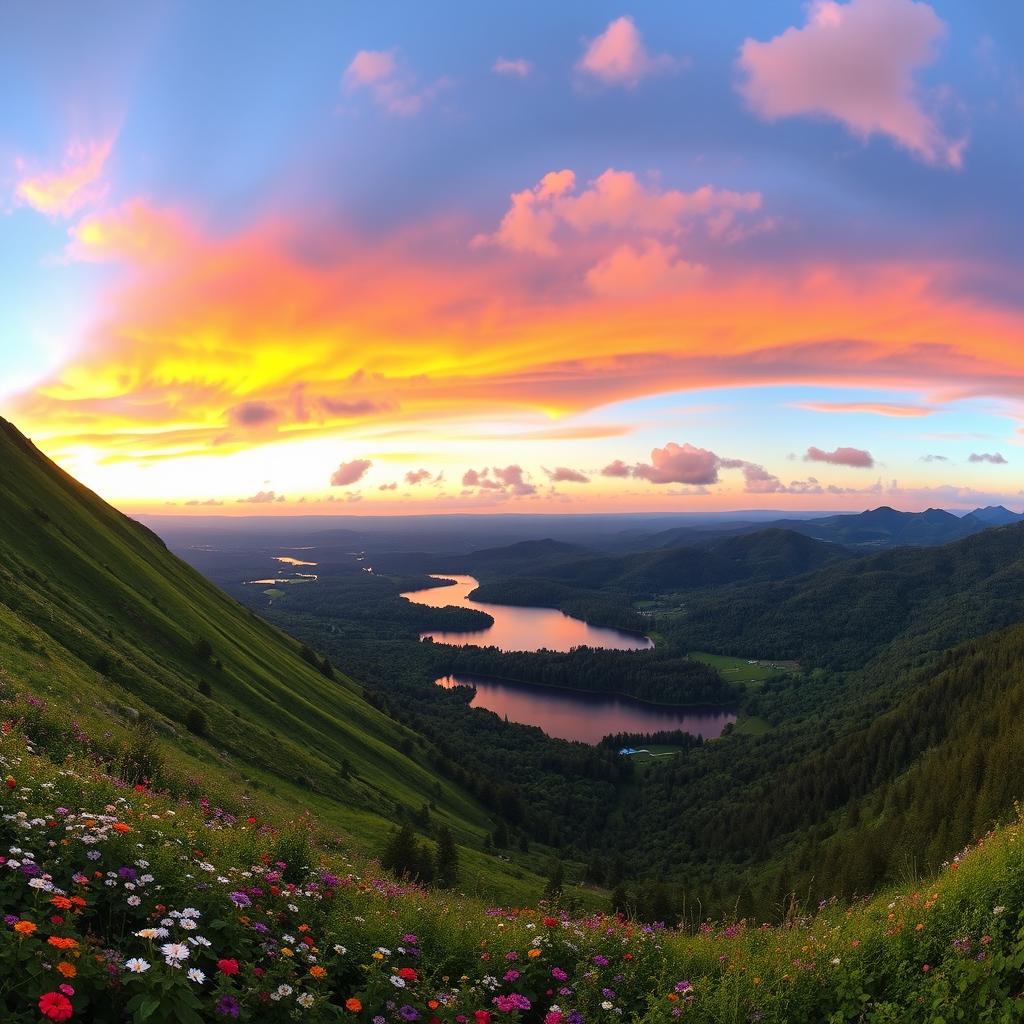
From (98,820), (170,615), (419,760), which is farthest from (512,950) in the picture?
(419,760)

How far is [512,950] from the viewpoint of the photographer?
1002cm

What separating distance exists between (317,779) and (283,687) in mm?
33000

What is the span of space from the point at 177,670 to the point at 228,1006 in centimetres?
7154

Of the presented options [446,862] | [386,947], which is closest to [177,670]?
[446,862]

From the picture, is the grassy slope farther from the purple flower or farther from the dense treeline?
the purple flower

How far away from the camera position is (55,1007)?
4.60m

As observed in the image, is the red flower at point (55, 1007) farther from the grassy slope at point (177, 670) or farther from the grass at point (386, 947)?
the grassy slope at point (177, 670)

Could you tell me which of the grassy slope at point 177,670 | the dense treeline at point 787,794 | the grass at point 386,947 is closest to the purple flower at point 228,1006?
the grass at point 386,947

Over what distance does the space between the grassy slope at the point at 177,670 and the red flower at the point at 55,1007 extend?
2924cm

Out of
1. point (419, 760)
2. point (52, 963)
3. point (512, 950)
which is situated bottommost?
point (419, 760)

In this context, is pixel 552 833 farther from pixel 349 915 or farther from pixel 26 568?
pixel 349 915

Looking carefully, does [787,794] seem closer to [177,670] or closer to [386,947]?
[177,670]

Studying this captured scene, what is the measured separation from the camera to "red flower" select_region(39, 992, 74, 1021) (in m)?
4.55

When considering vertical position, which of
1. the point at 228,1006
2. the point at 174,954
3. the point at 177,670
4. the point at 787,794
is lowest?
the point at 787,794
